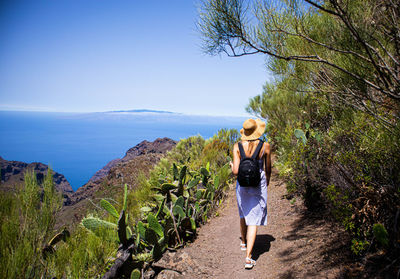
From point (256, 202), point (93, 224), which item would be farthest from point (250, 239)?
point (93, 224)

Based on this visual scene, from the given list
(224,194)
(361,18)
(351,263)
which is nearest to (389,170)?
(351,263)

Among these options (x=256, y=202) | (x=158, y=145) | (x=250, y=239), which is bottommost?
(x=158, y=145)

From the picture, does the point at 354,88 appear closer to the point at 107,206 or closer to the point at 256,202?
the point at 256,202

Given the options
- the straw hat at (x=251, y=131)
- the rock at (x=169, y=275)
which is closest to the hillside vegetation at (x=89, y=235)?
the rock at (x=169, y=275)

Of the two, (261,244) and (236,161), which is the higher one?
(236,161)

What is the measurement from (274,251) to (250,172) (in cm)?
122

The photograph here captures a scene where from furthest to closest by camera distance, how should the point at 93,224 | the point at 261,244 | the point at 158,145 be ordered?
the point at 158,145 < the point at 261,244 < the point at 93,224

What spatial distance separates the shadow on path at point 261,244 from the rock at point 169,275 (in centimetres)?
97

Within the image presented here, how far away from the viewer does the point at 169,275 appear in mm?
3301

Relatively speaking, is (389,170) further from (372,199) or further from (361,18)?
(361,18)

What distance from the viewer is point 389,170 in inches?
104

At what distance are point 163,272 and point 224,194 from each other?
9.72 feet

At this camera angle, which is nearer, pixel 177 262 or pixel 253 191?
pixel 253 191

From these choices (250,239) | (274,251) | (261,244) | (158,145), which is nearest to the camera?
(250,239)
